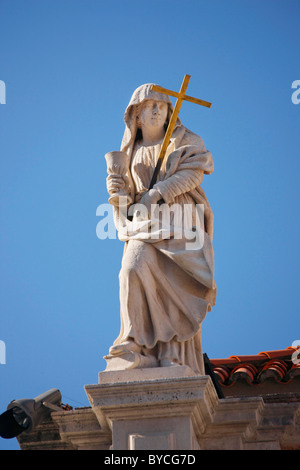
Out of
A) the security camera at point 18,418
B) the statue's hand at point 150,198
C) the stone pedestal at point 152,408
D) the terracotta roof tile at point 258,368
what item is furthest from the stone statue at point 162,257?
the terracotta roof tile at point 258,368

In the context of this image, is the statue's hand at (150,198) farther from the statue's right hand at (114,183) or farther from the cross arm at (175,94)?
the cross arm at (175,94)

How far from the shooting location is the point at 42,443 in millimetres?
9391

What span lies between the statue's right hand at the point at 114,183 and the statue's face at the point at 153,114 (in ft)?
2.36

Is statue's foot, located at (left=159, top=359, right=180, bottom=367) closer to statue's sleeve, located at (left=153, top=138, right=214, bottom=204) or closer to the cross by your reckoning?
statue's sleeve, located at (left=153, top=138, right=214, bottom=204)

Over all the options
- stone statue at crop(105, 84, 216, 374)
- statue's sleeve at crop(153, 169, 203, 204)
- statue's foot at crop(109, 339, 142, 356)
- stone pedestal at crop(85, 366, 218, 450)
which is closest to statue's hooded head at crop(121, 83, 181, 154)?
stone statue at crop(105, 84, 216, 374)

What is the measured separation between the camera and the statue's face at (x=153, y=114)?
10023 millimetres

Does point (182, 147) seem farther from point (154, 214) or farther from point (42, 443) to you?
point (42, 443)

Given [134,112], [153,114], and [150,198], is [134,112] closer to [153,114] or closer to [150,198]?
[153,114]

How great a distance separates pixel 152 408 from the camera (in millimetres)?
8383

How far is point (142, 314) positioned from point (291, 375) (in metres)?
3.44

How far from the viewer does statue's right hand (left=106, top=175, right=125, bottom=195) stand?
31.7 feet
